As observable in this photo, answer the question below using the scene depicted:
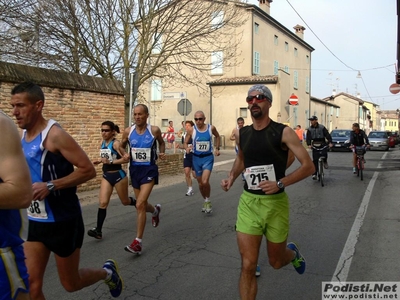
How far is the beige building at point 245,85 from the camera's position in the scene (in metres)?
33.4

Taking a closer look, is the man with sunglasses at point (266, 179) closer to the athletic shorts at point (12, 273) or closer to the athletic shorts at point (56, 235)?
the athletic shorts at point (56, 235)

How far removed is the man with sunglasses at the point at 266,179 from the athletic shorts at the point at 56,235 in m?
1.38

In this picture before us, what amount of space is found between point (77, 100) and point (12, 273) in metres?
9.56

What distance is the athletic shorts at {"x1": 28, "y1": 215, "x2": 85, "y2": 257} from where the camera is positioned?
10.5 ft

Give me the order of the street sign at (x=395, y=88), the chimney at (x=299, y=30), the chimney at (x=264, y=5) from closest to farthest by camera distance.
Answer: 1. the street sign at (x=395, y=88)
2. the chimney at (x=264, y=5)
3. the chimney at (x=299, y=30)

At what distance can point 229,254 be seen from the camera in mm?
5688

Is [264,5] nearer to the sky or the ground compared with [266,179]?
nearer to the sky

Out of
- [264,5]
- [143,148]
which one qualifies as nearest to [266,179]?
[143,148]

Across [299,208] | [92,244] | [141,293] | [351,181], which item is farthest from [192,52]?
[141,293]

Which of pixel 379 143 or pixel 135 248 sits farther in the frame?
pixel 379 143

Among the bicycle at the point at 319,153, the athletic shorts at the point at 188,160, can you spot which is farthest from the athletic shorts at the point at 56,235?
the bicycle at the point at 319,153

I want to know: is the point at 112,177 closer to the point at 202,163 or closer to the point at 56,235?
the point at 202,163

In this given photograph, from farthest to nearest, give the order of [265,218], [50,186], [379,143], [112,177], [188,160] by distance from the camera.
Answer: [379,143], [188,160], [112,177], [265,218], [50,186]

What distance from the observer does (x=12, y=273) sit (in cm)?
218
